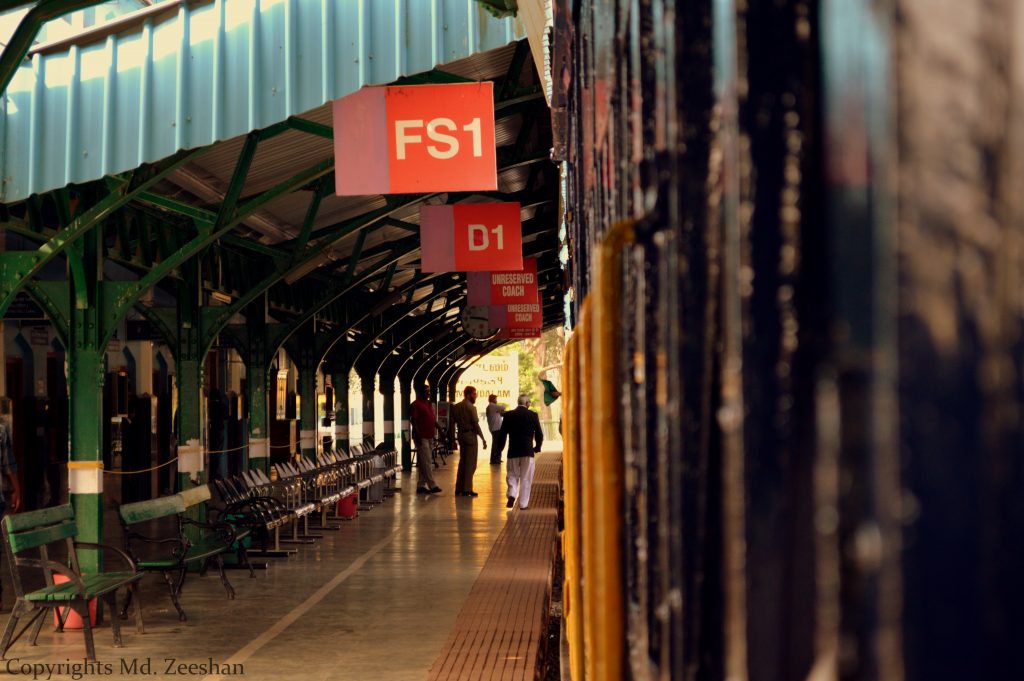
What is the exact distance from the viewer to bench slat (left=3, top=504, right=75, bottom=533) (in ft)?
28.2

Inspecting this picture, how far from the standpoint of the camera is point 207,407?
23328mm

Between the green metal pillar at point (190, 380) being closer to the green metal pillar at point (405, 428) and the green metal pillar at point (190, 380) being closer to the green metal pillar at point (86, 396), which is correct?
the green metal pillar at point (86, 396)

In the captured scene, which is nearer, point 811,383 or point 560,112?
point 811,383

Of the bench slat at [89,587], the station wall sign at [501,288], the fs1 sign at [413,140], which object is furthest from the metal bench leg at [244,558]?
the station wall sign at [501,288]

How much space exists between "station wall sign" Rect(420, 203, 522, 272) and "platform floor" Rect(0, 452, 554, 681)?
3.31 m

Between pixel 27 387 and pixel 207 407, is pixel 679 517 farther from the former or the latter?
pixel 207 407

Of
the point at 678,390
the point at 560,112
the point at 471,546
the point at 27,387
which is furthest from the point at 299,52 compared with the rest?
the point at 27,387

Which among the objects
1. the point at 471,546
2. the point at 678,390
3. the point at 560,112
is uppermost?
the point at 560,112

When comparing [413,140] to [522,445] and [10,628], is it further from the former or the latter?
[522,445]

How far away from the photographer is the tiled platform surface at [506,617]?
6.48m

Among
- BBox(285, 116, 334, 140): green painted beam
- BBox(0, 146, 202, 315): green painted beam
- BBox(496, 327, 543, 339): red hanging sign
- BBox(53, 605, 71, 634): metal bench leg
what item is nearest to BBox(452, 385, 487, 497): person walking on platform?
BBox(496, 327, 543, 339): red hanging sign

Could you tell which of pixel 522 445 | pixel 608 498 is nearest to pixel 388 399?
pixel 522 445

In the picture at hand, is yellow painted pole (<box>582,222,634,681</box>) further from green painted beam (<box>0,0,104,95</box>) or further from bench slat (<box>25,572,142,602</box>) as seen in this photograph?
bench slat (<box>25,572,142,602</box>)

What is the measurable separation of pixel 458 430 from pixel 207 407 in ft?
17.4
